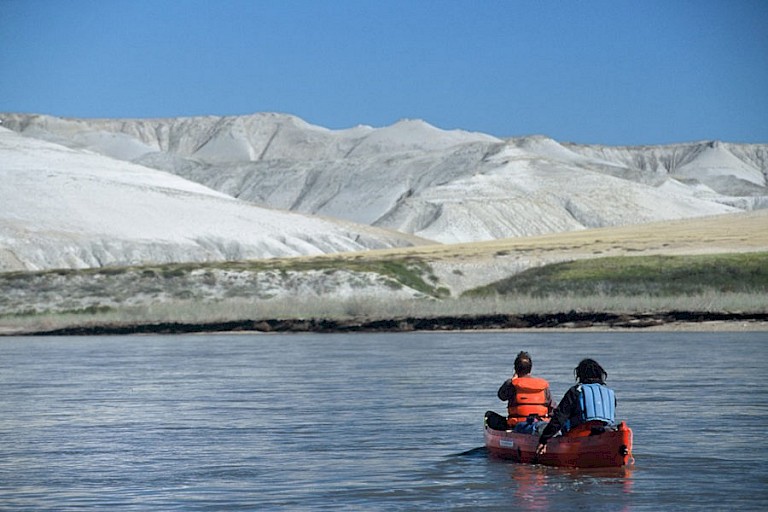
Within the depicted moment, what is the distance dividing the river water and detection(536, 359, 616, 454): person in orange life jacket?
2.46 ft

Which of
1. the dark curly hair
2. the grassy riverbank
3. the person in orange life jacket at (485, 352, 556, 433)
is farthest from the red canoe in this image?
the grassy riverbank

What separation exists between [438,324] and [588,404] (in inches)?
1889

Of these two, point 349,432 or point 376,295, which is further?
point 376,295

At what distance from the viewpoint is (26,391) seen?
Answer: 36625mm

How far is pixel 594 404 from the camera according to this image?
20.9 meters

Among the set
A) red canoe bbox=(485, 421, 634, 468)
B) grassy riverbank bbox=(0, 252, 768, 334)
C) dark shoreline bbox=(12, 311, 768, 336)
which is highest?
grassy riverbank bbox=(0, 252, 768, 334)

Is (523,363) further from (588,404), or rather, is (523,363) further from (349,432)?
(349,432)

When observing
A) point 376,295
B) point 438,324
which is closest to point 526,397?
point 438,324

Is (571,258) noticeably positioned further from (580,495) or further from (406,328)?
(580,495)

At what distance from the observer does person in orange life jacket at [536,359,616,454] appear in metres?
20.9

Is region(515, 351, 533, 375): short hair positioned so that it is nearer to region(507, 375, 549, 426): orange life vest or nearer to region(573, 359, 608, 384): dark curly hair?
region(507, 375, 549, 426): orange life vest

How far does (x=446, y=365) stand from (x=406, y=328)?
2473 cm

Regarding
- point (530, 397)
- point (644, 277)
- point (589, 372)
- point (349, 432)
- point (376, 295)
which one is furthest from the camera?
point (376, 295)

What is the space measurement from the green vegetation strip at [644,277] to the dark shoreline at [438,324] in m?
9.41
